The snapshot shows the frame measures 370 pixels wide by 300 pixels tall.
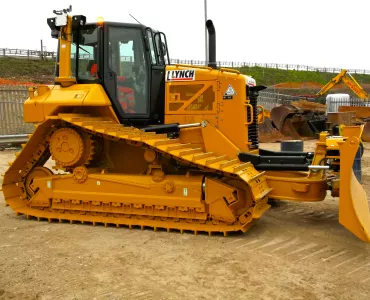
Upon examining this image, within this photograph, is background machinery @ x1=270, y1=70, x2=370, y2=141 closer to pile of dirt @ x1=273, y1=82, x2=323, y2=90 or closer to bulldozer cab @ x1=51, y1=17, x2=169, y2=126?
bulldozer cab @ x1=51, y1=17, x2=169, y2=126

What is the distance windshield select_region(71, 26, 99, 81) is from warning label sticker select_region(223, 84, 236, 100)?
2.01m

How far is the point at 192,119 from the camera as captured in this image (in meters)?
6.52

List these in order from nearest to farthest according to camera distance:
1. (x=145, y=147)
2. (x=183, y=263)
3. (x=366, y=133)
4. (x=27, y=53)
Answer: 1. (x=183, y=263)
2. (x=145, y=147)
3. (x=366, y=133)
4. (x=27, y=53)

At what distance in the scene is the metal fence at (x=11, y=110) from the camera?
1508cm

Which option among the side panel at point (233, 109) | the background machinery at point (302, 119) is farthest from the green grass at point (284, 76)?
the side panel at point (233, 109)

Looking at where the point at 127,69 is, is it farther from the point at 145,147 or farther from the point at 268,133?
the point at 268,133

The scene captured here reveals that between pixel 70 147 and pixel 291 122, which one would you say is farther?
pixel 291 122

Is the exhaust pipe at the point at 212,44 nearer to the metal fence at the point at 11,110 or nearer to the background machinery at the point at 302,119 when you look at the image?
the metal fence at the point at 11,110

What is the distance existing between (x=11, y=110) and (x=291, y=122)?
1099cm

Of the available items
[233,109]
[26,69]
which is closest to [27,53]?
[26,69]

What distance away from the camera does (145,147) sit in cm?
608

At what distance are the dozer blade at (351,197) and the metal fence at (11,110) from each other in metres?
12.8

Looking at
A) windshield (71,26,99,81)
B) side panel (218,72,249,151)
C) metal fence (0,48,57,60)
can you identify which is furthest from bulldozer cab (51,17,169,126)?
metal fence (0,48,57,60)

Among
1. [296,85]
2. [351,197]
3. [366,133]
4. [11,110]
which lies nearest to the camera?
[351,197]
